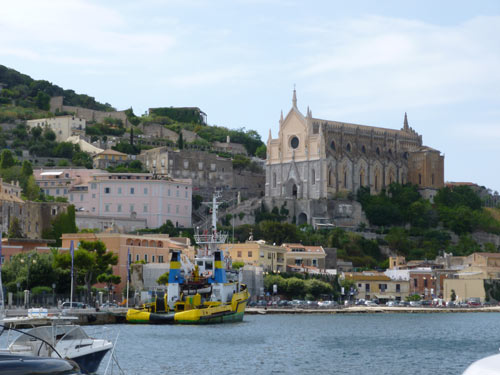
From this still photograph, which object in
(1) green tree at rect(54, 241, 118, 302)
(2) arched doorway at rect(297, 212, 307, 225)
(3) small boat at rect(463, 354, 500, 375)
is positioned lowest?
(3) small boat at rect(463, 354, 500, 375)

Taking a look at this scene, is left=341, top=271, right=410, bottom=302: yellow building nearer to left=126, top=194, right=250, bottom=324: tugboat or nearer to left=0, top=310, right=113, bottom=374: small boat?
left=126, top=194, right=250, bottom=324: tugboat

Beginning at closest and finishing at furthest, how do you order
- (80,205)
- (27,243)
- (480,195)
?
(27,243), (80,205), (480,195)

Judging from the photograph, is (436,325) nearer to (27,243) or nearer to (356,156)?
(27,243)

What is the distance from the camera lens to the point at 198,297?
67188mm

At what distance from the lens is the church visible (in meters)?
135

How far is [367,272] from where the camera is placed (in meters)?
114

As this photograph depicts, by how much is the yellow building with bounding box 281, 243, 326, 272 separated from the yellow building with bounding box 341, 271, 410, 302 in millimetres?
3148

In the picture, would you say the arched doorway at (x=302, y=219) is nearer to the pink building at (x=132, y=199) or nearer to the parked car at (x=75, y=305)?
the pink building at (x=132, y=199)

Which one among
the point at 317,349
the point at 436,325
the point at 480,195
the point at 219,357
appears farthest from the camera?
the point at 480,195

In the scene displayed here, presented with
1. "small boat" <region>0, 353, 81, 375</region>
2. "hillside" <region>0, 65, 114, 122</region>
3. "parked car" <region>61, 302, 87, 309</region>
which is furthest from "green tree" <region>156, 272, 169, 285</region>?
"hillside" <region>0, 65, 114, 122</region>

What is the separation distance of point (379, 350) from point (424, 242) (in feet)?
266

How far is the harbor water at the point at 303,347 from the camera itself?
137 ft

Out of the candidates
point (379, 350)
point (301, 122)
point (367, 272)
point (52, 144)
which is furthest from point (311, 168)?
point (379, 350)

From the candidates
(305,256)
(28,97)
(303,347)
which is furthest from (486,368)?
(28,97)
